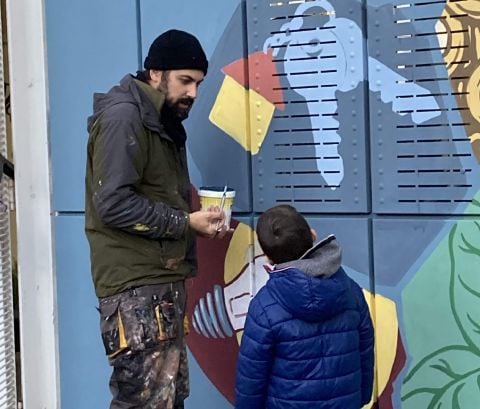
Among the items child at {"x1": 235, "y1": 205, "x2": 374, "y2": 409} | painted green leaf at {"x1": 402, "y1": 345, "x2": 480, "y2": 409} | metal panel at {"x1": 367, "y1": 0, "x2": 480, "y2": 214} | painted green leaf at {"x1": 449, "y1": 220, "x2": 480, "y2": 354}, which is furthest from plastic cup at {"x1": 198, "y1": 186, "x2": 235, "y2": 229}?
painted green leaf at {"x1": 402, "y1": 345, "x2": 480, "y2": 409}

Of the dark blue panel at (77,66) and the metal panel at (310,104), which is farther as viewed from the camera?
the dark blue panel at (77,66)

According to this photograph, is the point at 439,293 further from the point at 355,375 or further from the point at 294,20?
the point at 294,20

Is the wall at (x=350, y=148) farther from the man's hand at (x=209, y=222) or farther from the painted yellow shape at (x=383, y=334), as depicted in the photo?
the man's hand at (x=209, y=222)

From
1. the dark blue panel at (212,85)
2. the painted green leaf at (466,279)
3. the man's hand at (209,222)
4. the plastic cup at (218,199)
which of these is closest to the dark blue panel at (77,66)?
the dark blue panel at (212,85)

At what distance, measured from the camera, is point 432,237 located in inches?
135

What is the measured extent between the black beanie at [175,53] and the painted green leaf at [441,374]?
5.16 feet

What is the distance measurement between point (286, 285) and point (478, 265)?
3.39 ft

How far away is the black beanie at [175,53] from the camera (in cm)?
309

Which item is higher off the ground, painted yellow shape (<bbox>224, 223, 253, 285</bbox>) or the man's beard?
the man's beard

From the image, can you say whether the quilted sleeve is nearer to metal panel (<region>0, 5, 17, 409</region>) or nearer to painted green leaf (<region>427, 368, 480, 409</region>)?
painted green leaf (<region>427, 368, 480, 409</region>)

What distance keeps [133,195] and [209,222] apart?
335 millimetres

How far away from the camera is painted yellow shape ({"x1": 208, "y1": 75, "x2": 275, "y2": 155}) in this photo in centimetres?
371

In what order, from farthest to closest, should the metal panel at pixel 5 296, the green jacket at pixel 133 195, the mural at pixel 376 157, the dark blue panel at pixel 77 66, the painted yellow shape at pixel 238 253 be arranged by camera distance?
the metal panel at pixel 5 296, the dark blue panel at pixel 77 66, the painted yellow shape at pixel 238 253, the mural at pixel 376 157, the green jacket at pixel 133 195

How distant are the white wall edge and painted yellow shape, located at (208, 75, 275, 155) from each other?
99cm
